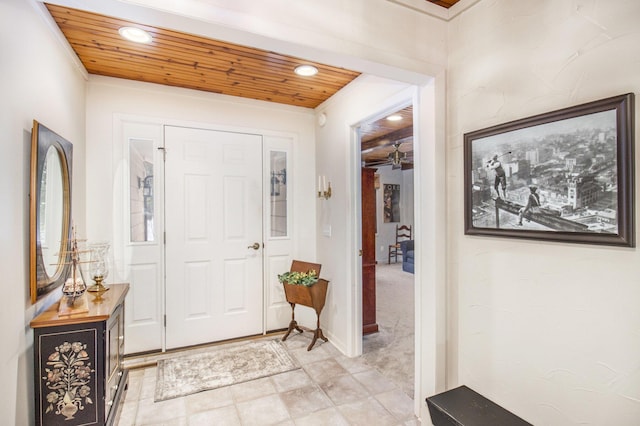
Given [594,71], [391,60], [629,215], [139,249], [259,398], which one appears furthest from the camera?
[139,249]

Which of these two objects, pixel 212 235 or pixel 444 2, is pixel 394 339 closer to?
pixel 212 235

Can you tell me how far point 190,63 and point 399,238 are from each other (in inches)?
266

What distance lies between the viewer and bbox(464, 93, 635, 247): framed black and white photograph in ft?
3.75

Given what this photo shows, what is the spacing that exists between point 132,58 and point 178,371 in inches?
96.2

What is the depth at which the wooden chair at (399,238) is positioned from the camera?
7.95m

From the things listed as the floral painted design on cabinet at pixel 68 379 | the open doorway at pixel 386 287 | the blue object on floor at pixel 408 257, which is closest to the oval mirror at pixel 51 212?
the floral painted design on cabinet at pixel 68 379

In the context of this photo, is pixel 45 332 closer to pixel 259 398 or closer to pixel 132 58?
pixel 259 398

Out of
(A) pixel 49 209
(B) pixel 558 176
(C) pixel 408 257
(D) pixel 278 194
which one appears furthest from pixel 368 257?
(C) pixel 408 257

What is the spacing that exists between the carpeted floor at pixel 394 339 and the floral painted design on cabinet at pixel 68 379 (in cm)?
199

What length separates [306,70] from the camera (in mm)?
2479

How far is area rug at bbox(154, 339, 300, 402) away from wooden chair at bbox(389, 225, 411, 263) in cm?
540

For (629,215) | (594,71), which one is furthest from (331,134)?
(629,215)

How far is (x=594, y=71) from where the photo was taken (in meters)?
1.23

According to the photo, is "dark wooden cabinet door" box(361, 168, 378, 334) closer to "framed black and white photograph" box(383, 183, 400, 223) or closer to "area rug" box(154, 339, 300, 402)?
"area rug" box(154, 339, 300, 402)
